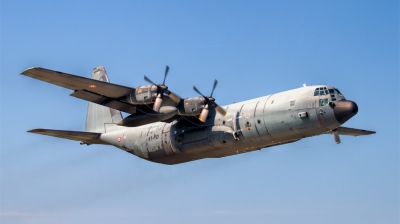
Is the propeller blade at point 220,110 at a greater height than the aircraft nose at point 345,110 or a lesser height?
greater

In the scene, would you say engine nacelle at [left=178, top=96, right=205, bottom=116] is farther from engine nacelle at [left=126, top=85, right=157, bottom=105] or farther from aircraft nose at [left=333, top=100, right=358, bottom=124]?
aircraft nose at [left=333, top=100, right=358, bottom=124]

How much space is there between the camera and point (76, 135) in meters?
30.8

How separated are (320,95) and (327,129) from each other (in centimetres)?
151

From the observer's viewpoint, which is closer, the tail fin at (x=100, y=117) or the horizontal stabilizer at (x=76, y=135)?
the horizontal stabilizer at (x=76, y=135)

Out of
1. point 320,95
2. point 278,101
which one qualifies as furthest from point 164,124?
point 320,95

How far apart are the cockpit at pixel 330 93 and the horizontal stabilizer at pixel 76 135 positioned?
40.8 ft

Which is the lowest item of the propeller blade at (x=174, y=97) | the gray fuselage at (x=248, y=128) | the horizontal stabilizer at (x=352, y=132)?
the gray fuselage at (x=248, y=128)

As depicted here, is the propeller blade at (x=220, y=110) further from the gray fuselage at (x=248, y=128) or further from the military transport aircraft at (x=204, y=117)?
the gray fuselage at (x=248, y=128)

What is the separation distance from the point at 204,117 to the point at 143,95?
3.00m

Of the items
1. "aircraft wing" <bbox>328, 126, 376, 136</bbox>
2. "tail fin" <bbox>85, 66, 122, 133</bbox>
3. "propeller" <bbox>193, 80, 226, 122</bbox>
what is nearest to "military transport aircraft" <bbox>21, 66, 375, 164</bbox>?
"propeller" <bbox>193, 80, 226, 122</bbox>

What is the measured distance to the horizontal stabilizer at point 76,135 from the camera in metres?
29.2

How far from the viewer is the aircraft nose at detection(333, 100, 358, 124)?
24812 millimetres

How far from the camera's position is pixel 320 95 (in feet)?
83.6

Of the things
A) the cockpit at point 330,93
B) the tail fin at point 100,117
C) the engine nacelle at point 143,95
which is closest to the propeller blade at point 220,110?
the engine nacelle at point 143,95
